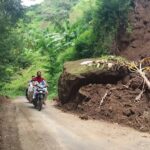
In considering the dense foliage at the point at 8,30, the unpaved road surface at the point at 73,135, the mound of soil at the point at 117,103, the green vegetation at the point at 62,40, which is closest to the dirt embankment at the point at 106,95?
the mound of soil at the point at 117,103

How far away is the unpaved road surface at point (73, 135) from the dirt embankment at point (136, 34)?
644cm

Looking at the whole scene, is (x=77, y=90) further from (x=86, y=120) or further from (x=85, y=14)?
(x=85, y=14)

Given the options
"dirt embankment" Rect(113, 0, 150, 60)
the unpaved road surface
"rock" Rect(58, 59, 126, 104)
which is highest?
"dirt embankment" Rect(113, 0, 150, 60)

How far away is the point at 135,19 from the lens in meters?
22.1

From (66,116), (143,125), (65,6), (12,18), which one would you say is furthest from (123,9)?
(65,6)

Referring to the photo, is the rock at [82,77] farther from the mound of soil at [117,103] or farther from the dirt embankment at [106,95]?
the mound of soil at [117,103]

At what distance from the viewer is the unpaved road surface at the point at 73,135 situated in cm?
1086

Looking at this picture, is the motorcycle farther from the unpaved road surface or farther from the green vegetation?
the unpaved road surface

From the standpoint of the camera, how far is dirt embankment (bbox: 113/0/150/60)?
20844mm

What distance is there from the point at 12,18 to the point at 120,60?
5038 millimetres

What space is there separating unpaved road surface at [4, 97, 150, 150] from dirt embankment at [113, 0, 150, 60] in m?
6.44

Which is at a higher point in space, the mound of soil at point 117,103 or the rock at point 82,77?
the rock at point 82,77

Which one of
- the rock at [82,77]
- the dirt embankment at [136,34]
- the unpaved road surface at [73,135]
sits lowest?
the unpaved road surface at [73,135]

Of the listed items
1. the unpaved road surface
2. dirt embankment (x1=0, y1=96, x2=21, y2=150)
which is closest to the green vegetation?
dirt embankment (x1=0, y1=96, x2=21, y2=150)
